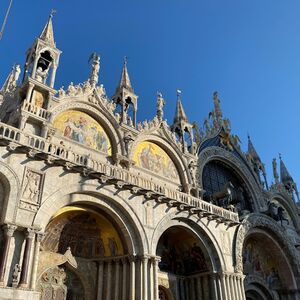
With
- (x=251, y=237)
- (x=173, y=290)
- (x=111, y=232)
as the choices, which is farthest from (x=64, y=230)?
(x=251, y=237)

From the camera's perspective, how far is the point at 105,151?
18641mm

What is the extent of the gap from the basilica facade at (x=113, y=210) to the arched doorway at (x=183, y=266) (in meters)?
0.05

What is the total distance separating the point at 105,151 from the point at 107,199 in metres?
4.27

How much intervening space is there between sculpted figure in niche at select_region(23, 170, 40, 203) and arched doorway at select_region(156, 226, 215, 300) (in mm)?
7961

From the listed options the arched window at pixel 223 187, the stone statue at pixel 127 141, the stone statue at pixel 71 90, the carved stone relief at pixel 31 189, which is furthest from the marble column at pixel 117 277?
the arched window at pixel 223 187

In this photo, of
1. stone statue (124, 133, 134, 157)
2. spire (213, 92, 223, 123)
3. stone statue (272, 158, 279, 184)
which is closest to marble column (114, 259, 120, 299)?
stone statue (124, 133, 134, 157)

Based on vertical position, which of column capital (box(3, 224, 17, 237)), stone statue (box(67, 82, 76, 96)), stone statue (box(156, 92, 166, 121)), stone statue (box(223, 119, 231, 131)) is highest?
stone statue (box(223, 119, 231, 131))

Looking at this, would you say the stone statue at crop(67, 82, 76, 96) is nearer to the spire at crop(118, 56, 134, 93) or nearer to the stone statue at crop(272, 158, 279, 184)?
the spire at crop(118, 56, 134, 93)

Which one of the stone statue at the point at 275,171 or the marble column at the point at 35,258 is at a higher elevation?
the stone statue at the point at 275,171

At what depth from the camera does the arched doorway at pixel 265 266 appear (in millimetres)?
23328

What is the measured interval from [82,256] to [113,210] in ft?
8.16

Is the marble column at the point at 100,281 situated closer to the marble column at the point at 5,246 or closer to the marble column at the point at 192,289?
the marble column at the point at 5,246

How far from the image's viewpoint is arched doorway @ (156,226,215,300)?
58.9ft

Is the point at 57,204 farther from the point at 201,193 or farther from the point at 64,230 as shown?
the point at 201,193
